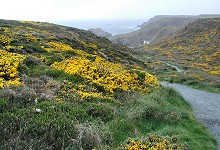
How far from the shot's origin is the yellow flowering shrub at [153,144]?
8.43m

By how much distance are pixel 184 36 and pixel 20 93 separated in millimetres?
83761

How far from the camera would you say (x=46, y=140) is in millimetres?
8023

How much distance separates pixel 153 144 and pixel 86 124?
2163mm

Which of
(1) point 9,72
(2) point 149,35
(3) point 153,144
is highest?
(1) point 9,72

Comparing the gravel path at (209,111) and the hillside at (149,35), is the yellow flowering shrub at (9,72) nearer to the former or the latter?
the gravel path at (209,111)

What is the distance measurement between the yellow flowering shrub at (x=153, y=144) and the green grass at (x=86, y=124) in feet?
1.64

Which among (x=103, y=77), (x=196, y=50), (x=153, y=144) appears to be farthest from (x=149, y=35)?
(x=153, y=144)

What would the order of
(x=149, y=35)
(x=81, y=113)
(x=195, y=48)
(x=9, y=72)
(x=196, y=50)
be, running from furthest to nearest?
1. (x=149, y=35)
2. (x=195, y=48)
3. (x=196, y=50)
4. (x=9, y=72)
5. (x=81, y=113)

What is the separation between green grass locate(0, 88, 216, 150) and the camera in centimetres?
804

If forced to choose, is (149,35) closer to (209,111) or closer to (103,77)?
(209,111)

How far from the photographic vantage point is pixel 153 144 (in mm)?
8672

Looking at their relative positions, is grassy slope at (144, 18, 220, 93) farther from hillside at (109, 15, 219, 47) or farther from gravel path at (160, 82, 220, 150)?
hillside at (109, 15, 219, 47)

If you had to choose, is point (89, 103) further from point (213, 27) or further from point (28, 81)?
point (213, 27)

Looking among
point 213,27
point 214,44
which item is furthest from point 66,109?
point 213,27
